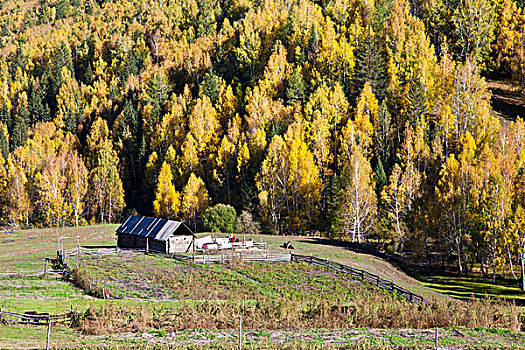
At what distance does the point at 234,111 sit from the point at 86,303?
7946cm

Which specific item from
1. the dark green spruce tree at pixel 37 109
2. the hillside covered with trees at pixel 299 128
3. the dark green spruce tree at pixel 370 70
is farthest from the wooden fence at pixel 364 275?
the dark green spruce tree at pixel 37 109

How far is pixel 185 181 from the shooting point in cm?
10519

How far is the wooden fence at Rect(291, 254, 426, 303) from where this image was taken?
1793 inches

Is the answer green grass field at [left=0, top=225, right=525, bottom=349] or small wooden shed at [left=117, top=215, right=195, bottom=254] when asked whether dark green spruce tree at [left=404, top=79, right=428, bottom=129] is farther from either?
small wooden shed at [left=117, top=215, right=195, bottom=254]

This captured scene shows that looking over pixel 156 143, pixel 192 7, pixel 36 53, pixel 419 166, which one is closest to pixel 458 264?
pixel 419 166

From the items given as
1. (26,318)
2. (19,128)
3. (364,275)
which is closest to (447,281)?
(364,275)

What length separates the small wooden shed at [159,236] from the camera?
61188 mm

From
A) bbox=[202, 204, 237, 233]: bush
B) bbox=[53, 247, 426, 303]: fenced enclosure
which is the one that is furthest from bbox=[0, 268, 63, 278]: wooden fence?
bbox=[202, 204, 237, 233]: bush

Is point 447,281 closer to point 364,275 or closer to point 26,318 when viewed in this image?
point 364,275

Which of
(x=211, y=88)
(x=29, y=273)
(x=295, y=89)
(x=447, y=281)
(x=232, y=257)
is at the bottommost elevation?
(x=447, y=281)

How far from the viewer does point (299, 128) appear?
320 ft

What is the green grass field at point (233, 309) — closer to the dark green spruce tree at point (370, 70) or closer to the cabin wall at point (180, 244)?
the cabin wall at point (180, 244)

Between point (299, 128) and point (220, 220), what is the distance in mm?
25139

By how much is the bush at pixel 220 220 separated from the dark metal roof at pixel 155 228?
1560cm
